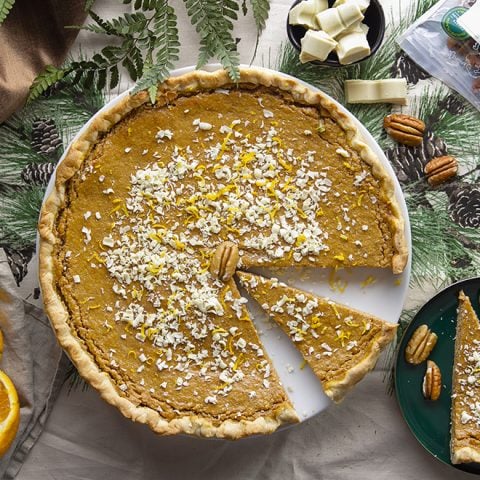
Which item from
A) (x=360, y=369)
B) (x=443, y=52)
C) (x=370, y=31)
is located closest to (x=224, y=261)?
(x=360, y=369)

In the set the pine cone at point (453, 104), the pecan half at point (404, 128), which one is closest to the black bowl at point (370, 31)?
the pecan half at point (404, 128)

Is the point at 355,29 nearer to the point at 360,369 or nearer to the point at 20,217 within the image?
the point at 360,369

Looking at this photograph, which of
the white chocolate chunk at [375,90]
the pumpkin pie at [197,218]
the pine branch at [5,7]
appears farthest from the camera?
the white chocolate chunk at [375,90]

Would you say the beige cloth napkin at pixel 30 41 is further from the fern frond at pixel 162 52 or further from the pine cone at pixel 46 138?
the fern frond at pixel 162 52

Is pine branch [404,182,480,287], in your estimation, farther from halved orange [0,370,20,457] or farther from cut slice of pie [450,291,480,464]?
halved orange [0,370,20,457]

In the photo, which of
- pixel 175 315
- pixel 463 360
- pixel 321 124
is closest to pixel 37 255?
pixel 175 315

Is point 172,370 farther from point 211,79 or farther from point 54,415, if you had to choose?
point 211,79
